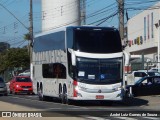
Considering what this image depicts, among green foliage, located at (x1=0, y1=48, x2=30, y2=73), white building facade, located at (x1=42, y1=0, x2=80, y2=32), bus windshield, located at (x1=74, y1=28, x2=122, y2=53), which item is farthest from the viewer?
green foliage, located at (x1=0, y1=48, x2=30, y2=73)

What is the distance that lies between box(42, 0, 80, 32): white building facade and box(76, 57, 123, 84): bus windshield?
3483cm

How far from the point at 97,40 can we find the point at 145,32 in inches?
A: 2102

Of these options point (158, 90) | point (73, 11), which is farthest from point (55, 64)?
point (73, 11)

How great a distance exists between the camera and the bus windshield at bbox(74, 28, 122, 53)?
29678 millimetres

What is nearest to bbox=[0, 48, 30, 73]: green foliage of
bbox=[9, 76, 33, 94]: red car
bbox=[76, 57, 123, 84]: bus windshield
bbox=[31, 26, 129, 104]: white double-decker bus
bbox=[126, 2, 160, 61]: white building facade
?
bbox=[126, 2, 160, 61]: white building facade

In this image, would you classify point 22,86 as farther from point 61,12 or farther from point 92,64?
point 92,64

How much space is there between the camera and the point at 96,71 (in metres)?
29.5

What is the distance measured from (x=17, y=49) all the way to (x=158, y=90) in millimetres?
64368

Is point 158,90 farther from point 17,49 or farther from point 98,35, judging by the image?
point 17,49

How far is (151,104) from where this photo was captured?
3191 cm

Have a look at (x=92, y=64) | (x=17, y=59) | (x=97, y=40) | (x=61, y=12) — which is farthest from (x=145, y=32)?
(x=92, y=64)

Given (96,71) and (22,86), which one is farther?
(22,86)

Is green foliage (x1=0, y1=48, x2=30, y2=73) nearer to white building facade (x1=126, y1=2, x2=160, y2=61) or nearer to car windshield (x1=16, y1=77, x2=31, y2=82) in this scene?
white building facade (x1=126, y1=2, x2=160, y2=61)

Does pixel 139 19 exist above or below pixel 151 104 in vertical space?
above
